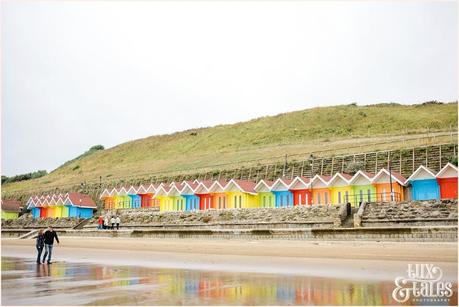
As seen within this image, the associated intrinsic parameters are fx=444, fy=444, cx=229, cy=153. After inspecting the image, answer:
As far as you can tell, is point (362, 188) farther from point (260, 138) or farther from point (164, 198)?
point (260, 138)

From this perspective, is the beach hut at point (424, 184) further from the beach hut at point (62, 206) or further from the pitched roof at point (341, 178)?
the beach hut at point (62, 206)

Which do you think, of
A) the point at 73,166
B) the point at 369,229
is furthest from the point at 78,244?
the point at 73,166

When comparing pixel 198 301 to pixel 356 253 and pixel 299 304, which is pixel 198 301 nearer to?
pixel 299 304

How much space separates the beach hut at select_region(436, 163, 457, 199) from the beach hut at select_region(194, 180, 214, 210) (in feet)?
59.1

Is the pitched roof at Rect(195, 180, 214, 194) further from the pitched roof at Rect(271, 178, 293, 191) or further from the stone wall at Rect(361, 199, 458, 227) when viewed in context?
the stone wall at Rect(361, 199, 458, 227)

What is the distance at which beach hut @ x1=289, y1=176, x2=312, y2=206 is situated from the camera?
111 feet

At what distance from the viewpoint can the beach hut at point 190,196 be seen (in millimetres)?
38834

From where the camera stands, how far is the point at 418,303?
8500 millimetres

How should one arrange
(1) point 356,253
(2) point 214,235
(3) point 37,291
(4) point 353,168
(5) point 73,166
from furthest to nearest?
(5) point 73,166
(4) point 353,168
(2) point 214,235
(1) point 356,253
(3) point 37,291

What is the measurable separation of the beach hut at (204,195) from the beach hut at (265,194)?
171 inches

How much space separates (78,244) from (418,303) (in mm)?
23825

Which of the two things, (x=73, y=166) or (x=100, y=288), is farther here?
(x=73, y=166)

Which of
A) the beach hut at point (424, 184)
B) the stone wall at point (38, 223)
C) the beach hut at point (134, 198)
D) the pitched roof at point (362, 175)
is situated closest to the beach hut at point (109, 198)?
the beach hut at point (134, 198)

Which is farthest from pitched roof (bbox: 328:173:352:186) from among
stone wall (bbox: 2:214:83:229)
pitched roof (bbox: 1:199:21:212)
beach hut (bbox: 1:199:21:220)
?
pitched roof (bbox: 1:199:21:212)
